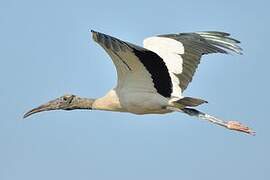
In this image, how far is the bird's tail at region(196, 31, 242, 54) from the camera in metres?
13.4

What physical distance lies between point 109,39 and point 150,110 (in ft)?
9.51

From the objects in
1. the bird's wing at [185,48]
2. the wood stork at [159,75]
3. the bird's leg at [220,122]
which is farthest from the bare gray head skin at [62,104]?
the bird's leg at [220,122]

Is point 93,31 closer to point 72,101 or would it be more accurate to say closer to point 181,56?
point 181,56

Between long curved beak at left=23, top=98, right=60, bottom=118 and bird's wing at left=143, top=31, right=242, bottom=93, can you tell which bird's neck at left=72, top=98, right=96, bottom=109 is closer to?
long curved beak at left=23, top=98, right=60, bottom=118

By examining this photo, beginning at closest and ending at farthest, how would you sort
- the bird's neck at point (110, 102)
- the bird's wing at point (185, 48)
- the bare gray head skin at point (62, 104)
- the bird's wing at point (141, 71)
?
the bird's wing at point (141, 71) < the bird's neck at point (110, 102) < the bird's wing at point (185, 48) < the bare gray head skin at point (62, 104)

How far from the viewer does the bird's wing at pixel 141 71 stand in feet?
36.4

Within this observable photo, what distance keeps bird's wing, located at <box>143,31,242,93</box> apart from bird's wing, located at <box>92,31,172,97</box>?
2.44 feet

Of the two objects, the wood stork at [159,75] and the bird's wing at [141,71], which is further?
the wood stork at [159,75]

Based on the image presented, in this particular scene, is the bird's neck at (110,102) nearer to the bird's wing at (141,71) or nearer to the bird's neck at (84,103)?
the bird's wing at (141,71)

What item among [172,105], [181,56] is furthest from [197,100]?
[181,56]

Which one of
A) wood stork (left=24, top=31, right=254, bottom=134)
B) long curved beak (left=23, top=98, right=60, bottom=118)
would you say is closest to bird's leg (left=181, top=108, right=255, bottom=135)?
wood stork (left=24, top=31, right=254, bottom=134)

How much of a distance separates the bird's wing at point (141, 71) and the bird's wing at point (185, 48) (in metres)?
0.74

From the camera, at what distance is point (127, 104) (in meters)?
12.5

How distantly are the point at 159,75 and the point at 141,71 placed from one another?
28cm
